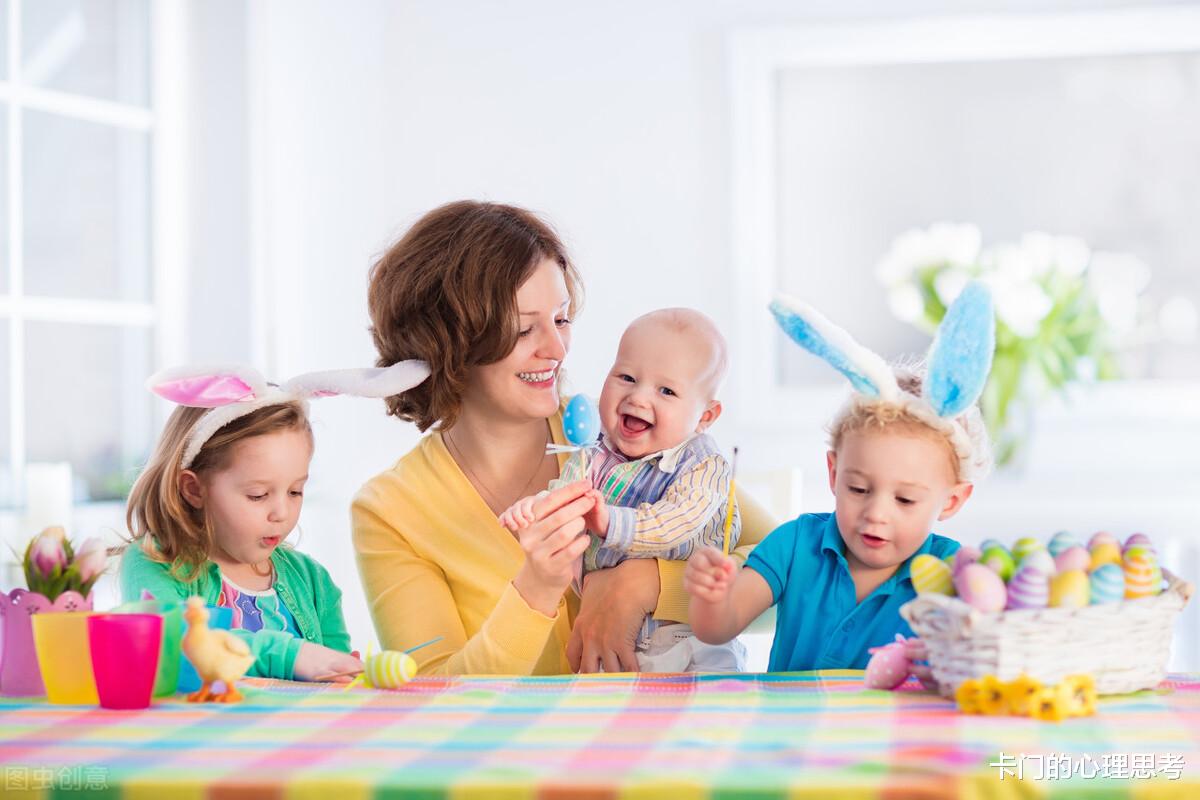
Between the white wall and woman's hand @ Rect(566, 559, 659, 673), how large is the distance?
1940mm

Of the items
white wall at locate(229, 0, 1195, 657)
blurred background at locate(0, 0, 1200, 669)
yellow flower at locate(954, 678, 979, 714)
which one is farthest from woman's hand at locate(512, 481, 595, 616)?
white wall at locate(229, 0, 1195, 657)

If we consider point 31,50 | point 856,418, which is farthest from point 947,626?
point 31,50

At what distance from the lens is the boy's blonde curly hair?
1358 millimetres

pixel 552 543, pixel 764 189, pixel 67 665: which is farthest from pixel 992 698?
pixel 764 189

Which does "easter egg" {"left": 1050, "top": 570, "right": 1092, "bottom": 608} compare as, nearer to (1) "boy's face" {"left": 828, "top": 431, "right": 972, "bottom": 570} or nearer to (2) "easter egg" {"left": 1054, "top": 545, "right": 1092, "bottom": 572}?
(2) "easter egg" {"left": 1054, "top": 545, "right": 1092, "bottom": 572}

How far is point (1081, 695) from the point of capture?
1.08 meters

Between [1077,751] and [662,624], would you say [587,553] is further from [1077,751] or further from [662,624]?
[1077,751]

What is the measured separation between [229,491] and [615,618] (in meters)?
0.53

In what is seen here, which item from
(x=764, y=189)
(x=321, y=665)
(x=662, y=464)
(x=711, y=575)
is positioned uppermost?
(x=764, y=189)

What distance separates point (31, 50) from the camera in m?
2.70

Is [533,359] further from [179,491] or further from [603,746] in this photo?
[603,746]

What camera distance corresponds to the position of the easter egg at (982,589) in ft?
3.70

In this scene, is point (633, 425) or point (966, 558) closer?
point (966, 558)

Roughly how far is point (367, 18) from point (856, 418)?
9.60ft
